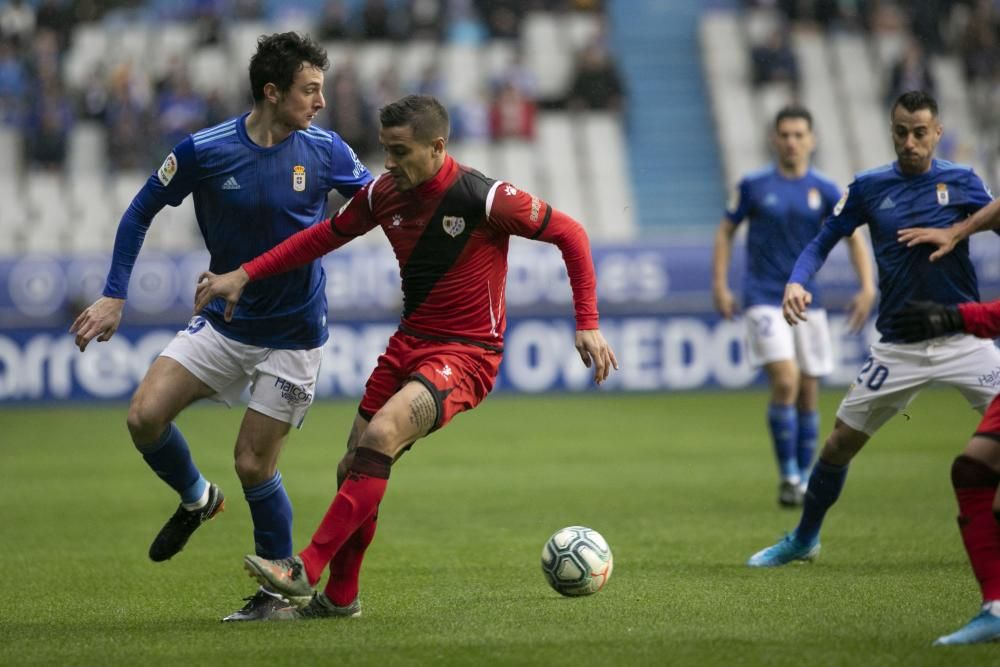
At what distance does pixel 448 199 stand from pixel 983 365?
116 inches

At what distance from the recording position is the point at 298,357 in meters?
7.03

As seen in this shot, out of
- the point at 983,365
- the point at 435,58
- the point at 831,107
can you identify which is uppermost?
the point at 435,58

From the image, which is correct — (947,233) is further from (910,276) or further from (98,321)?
(98,321)

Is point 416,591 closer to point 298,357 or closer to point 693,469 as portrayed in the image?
point 298,357

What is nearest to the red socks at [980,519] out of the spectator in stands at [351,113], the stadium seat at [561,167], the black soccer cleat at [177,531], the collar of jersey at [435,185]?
the collar of jersey at [435,185]

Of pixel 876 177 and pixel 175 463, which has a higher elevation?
pixel 876 177

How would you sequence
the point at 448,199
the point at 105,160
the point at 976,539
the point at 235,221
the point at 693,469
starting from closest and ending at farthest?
the point at 976,539, the point at 448,199, the point at 235,221, the point at 693,469, the point at 105,160

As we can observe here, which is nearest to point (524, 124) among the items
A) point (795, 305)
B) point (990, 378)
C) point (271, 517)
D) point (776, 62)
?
point (776, 62)

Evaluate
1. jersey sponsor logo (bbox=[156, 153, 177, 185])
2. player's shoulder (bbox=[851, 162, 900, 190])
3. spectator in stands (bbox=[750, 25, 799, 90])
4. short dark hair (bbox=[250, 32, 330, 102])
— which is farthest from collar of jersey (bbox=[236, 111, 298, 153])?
spectator in stands (bbox=[750, 25, 799, 90])

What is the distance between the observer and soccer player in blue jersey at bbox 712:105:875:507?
10812 mm

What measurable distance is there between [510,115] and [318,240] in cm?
1821

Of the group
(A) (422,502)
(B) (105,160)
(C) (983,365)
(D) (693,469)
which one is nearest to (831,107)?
(B) (105,160)

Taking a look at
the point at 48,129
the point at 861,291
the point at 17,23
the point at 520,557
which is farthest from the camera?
the point at 17,23

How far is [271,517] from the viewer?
22.9 feet
